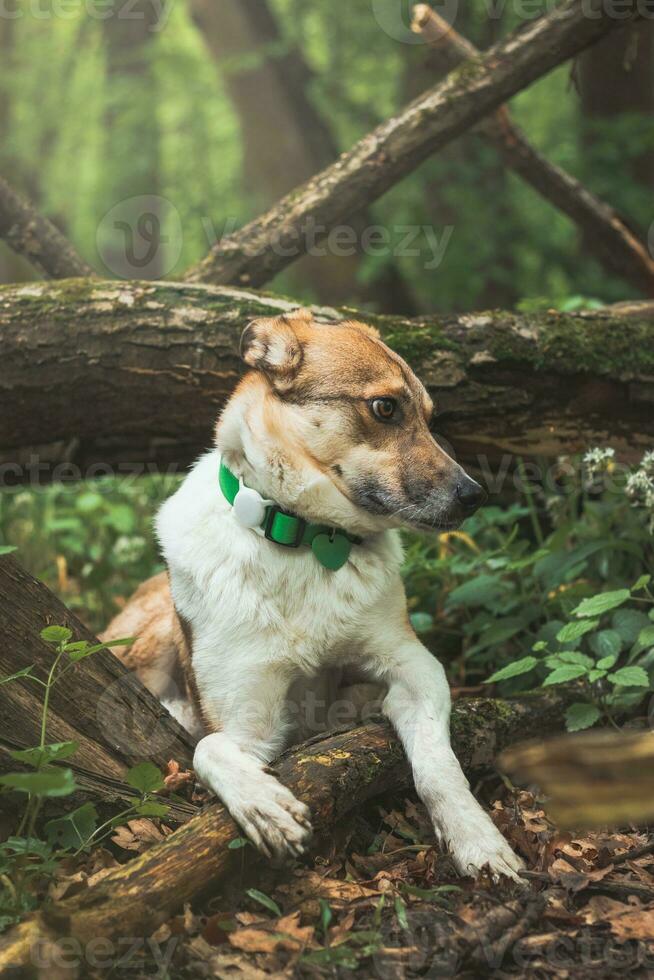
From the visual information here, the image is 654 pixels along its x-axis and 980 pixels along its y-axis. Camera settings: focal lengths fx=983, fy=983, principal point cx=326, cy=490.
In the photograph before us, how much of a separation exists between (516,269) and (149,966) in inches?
332

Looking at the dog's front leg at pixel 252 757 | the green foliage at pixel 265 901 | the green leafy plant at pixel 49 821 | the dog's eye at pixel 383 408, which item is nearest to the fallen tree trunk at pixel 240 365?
the dog's eye at pixel 383 408

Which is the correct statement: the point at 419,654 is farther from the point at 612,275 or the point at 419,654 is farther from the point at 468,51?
the point at 612,275

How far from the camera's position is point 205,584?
328 centimetres

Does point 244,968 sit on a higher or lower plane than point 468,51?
lower

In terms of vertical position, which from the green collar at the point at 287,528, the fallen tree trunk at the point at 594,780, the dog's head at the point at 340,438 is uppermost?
the dog's head at the point at 340,438

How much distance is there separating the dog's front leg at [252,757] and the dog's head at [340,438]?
584 millimetres

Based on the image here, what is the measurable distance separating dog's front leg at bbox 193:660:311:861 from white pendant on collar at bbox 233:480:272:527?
1.51ft

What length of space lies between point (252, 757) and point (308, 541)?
0.74 meters

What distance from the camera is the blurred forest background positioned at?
8719 mm

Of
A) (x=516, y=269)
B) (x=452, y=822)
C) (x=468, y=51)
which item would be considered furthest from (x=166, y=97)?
(x=452, y=822)

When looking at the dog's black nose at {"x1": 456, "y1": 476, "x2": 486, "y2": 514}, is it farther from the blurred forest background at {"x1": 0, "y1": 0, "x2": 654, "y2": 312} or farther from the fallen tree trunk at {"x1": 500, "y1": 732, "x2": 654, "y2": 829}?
the blurred forest background at {"x1": 0, "y1": 0, "x2": 654, "y2": 312}
